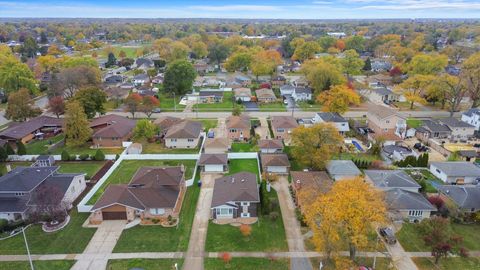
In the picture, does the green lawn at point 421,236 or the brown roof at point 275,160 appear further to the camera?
the brown roof at point 275,160

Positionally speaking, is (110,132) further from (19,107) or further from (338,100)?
(338,100)

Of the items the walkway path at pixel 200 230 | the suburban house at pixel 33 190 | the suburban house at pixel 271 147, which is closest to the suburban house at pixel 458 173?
the suburban house at pixel 271 147

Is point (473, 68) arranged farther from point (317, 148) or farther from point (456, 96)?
point (317, 148)

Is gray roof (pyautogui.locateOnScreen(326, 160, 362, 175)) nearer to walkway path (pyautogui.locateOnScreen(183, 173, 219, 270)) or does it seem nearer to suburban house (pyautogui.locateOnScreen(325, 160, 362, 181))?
suburban house (pyautogui.locateOnScreen(325, 160, 362, 181))

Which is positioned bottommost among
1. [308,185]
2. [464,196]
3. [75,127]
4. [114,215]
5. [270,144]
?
[114,215]

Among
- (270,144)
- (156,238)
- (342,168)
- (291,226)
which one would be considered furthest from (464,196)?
(156,238)

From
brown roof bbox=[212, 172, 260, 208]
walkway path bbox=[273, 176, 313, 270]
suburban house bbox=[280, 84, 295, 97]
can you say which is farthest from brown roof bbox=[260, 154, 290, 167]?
suburban house bbox=[280, 84, 295, 97]

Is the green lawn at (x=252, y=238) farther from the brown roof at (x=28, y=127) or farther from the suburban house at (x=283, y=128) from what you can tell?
the brown roof at (x=28, y=127)
